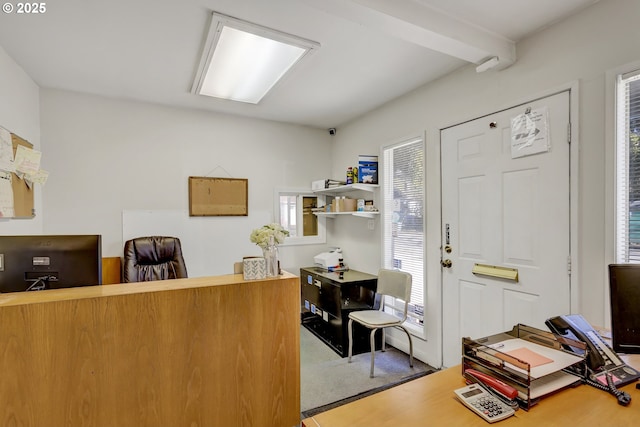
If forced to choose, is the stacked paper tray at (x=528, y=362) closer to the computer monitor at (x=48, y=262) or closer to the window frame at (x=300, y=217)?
the computer monitor at (x=48, y=262)

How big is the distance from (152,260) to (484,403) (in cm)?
291

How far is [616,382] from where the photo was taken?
44.1 inches

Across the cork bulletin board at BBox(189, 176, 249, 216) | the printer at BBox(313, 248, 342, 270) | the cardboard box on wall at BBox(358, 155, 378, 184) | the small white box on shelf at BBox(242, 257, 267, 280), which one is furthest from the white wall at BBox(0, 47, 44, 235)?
the cardboard box on wall at BBox(358, 155, 378, 184)

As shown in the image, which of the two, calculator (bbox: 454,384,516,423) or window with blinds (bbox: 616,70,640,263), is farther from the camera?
window with blinds (bbox: 616,70,640,263)

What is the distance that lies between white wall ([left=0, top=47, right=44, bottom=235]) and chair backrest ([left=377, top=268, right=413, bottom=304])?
320 centimetres

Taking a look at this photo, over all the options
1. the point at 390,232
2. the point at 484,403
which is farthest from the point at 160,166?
the point at 484,403

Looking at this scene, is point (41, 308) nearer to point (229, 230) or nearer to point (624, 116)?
point (229, 230)

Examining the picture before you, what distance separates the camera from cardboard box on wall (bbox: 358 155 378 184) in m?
3.41

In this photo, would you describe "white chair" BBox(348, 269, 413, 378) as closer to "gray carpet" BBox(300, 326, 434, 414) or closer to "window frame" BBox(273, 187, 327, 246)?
"gray carpet" BBox(300, 326, 434, 414)

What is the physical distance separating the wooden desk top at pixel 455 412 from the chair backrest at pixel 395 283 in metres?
1.80

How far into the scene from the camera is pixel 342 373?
2.75m

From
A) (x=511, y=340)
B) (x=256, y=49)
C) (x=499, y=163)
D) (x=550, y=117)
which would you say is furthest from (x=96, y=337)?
(x=550, y=117)

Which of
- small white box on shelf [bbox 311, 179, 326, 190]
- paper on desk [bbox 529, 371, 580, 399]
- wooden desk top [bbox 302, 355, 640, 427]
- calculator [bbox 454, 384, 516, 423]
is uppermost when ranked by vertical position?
small white box on shelf [bbox 311, 179, 326, 190]

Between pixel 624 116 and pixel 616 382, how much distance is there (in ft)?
4.60
